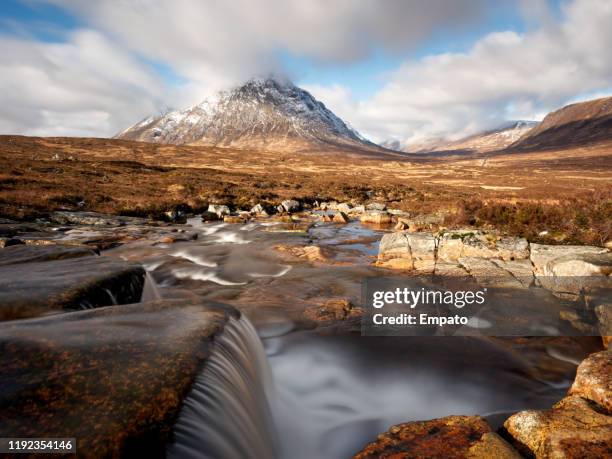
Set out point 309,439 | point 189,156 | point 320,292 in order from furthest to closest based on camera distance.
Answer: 1. point 189,156
2. point 320,292
3. point 309,439

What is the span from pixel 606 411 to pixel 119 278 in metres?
8.71

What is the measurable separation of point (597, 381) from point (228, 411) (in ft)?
16.2

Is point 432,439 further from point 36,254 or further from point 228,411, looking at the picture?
point 36,254

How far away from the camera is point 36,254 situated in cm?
951

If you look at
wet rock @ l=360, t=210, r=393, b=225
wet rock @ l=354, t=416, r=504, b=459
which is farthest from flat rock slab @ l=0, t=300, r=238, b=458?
wet rock @ l=360, t=210, r=393, b=225

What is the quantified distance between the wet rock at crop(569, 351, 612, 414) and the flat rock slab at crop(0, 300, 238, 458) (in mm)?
5179

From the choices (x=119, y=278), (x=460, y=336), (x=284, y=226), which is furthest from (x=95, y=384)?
(x=284, y=226)

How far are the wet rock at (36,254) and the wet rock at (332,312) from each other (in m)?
→ 6.78

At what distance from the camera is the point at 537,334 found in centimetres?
863

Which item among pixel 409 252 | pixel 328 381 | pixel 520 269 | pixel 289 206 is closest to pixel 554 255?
pixel 520 269

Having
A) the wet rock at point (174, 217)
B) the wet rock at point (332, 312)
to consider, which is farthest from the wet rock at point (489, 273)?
the wet rock at point (174, 217)

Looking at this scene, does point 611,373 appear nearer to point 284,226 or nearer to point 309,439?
point 309,439

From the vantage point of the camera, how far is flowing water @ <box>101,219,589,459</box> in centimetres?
435

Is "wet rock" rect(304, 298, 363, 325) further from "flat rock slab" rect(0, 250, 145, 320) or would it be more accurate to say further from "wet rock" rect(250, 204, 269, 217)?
"wet rock" rect(250, 204, 269, 217)
